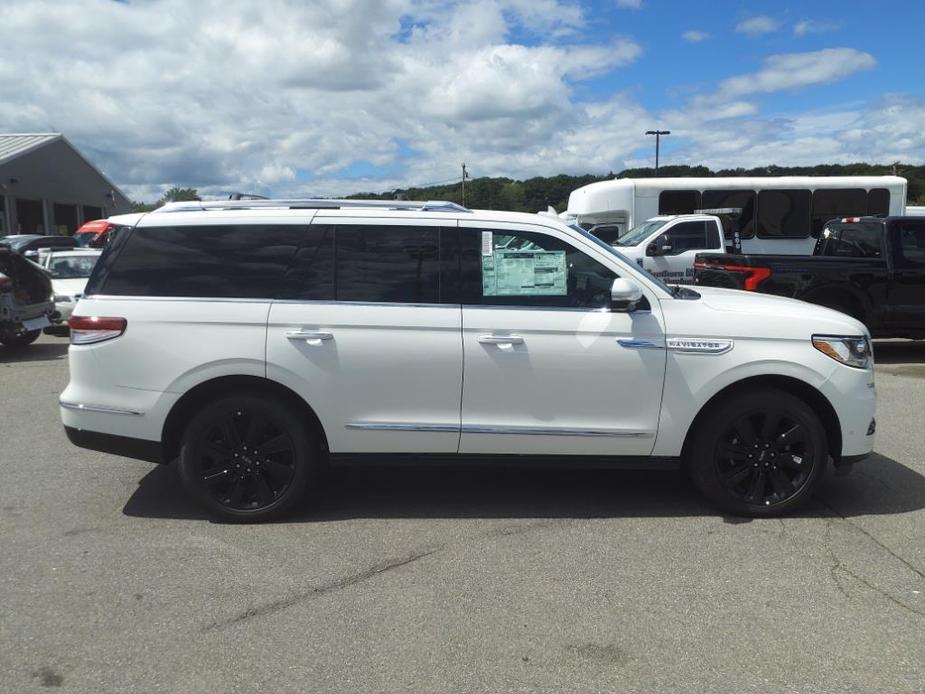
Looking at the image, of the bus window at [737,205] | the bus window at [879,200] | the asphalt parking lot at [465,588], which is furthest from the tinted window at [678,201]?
the asphalt parking lot at [465,588]

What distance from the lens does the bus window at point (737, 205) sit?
1856 centimetres

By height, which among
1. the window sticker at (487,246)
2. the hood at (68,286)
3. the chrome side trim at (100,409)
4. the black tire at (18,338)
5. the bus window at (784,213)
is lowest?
the black tire at (18,338)

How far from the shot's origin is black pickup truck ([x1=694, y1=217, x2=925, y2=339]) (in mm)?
9859

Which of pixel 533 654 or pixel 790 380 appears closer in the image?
pixel 533 654

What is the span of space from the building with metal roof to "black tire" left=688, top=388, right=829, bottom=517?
121ft

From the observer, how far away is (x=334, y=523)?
4.57m

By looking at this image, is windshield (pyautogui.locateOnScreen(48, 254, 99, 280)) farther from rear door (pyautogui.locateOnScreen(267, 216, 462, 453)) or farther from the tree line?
the tree line

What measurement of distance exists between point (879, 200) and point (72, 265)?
18.4 meters

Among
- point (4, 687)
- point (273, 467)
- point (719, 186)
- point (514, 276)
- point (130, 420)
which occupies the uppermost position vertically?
point (719, 186)

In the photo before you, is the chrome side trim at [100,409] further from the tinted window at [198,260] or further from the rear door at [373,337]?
the rear door at [373,337]

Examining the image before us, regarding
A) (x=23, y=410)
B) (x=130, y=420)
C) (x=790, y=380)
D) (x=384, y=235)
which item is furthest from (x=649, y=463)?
(x=23, y=410)

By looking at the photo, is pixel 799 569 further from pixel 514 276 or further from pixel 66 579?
pixel 66 579

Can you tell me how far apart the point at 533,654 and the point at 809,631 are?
1237 millimetres

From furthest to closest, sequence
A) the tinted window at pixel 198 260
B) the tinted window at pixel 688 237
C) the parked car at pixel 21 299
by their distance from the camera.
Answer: the tinted window at pixel 688 237, the parked car at pixel 21 299, the tinted window at pixel 198 260
